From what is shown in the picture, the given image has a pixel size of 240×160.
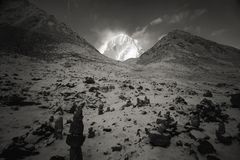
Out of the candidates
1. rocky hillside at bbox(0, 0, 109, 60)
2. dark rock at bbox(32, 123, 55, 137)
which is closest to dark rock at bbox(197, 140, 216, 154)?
dark rock at bbox(32, 123, 55, 137)

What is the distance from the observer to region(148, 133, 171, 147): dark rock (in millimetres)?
10779

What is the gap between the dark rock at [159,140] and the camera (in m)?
10.8

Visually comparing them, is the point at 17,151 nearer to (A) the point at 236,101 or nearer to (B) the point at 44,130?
(B) the point at 44,130

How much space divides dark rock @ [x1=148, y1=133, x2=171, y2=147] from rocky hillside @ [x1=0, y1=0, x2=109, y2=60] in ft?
135

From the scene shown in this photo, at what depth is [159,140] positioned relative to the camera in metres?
10.8

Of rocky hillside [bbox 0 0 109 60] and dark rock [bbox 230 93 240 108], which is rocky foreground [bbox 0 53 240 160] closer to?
dark rock [bbox 230 93 240 108]

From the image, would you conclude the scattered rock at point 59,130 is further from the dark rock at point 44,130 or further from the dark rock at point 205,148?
the dark rock at point 205,148

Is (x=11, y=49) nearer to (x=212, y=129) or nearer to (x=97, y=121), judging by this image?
(x=97, y=121)

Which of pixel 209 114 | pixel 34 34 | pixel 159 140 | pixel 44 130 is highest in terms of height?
pixel 34 34

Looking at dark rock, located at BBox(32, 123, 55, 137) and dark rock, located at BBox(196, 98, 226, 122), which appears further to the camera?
dark rock, located at BBox(196, 98, 226, 122)

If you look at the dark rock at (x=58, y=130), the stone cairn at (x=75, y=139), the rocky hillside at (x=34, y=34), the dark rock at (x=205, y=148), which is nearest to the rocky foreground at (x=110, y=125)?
the dark rock at (x=205, y=148)

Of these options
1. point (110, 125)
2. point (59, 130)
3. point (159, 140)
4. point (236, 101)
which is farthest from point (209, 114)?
point (59, 130)

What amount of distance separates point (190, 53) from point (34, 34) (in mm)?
65273

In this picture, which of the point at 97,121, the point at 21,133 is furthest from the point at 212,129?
the point at 21,133
